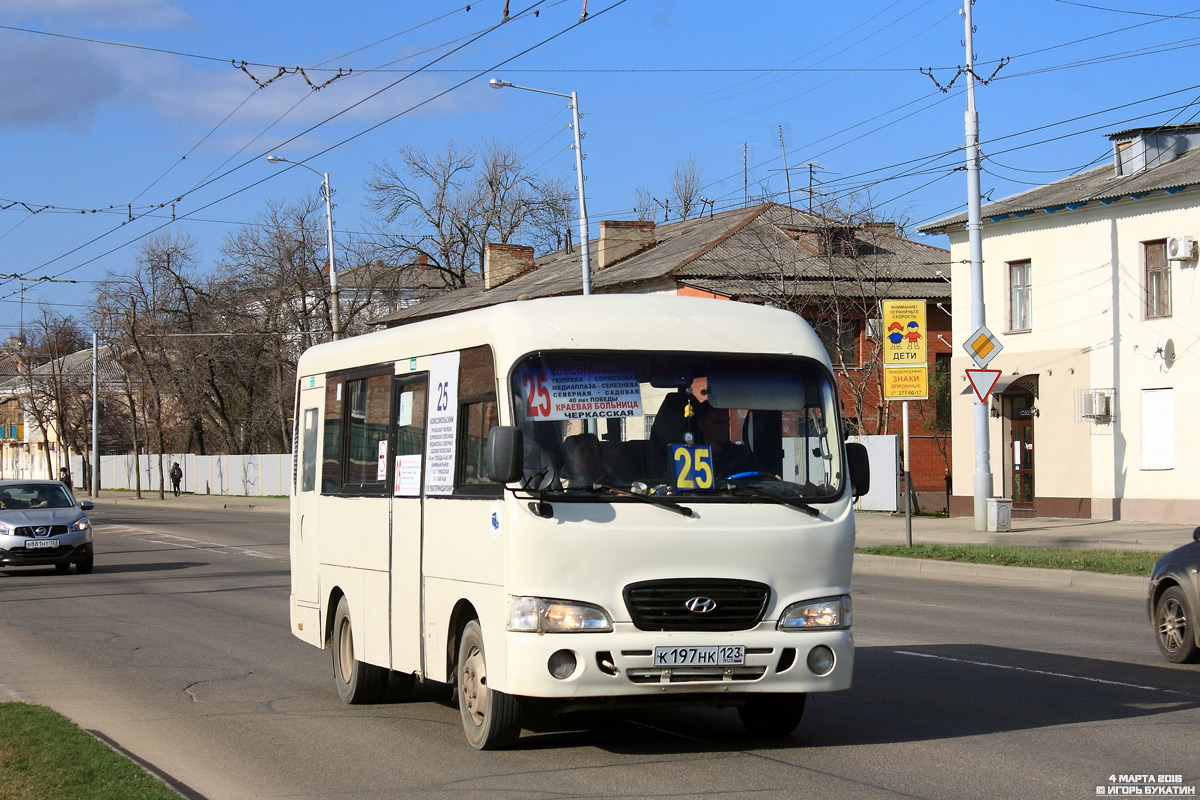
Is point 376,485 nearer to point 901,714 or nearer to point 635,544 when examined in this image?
point 635,544

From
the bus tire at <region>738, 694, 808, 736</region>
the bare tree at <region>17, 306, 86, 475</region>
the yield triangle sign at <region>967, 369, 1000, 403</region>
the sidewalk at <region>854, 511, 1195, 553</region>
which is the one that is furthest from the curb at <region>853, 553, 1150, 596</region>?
the bare tree at <region>17, 306, 86, 475</region>


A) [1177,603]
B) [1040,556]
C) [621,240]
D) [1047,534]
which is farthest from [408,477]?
[621,240]

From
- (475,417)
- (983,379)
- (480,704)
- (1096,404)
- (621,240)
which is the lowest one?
(480,704)

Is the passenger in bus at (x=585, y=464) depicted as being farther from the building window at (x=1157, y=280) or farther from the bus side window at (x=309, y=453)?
the building window at (x=1157, y=280)

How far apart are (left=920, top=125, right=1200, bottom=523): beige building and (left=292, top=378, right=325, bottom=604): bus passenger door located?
2045 centimetres

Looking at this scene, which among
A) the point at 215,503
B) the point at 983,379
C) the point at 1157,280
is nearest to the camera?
the point at 983,379

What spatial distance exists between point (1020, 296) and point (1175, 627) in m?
22.7

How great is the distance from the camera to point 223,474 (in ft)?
227

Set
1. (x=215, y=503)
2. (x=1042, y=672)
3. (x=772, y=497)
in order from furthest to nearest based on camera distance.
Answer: (x=215, y=503) < (x=1042, y=672) < (x=772, y=497)

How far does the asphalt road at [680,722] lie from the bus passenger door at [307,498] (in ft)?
2.52

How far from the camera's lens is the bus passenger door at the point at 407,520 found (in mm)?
8438

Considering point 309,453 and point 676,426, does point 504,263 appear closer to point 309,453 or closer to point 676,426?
point 309,453

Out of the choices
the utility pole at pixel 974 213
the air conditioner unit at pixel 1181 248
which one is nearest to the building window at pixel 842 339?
the air conditioner unit at pixel 1181 248

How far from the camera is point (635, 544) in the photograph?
7051 mm
